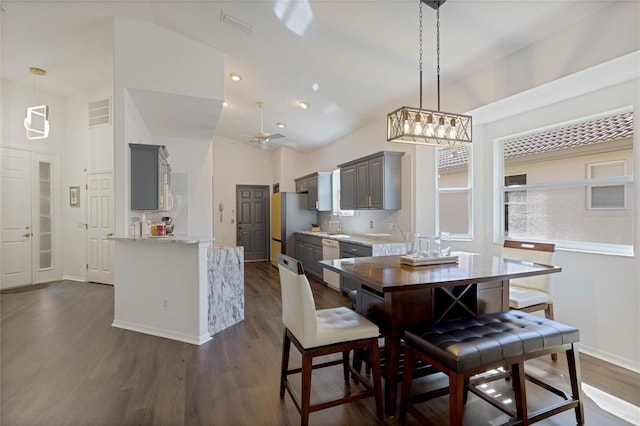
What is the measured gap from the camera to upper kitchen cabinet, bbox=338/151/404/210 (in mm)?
4598

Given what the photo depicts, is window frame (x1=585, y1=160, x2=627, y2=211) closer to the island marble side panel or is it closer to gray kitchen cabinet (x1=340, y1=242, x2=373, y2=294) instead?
gray kitchen cabinet (x1=340, y1=242, x2=373, y2=294)

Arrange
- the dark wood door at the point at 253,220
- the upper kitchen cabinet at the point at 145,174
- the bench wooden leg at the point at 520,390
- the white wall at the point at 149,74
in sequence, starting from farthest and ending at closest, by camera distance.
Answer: the dark wood door at the point at 253,220 → the upper kitchen cabinet at the point at 145,174 → the white wall at the point at 149,74 → the bench wooden leg at the point at 520,390

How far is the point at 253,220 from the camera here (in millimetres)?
9039

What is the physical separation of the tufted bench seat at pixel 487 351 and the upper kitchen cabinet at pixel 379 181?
2730 mm

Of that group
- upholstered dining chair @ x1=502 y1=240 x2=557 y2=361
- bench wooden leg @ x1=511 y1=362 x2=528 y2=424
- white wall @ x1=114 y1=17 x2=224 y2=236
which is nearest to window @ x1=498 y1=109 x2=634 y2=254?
upholstered dining chair @ x1=502 y1=240 x2=557 y2=361

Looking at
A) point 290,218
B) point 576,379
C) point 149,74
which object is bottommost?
point 576,379

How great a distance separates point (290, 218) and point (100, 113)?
13.8 ft

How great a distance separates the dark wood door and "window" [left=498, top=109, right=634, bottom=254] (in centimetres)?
655

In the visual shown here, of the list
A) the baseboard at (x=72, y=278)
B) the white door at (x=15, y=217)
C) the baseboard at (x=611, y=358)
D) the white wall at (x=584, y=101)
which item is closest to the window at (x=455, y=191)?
the white wall at (x=584, y=101)

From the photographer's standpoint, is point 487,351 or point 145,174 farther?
point 145,174

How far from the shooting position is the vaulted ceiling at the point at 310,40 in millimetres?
2675

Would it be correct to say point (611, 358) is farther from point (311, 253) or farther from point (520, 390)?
point (311, 253)

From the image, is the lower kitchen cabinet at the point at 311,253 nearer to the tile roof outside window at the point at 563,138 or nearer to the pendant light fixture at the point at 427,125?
the tile roof outside window at the point at 563,138

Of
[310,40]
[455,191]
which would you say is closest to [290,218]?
[455,191]
